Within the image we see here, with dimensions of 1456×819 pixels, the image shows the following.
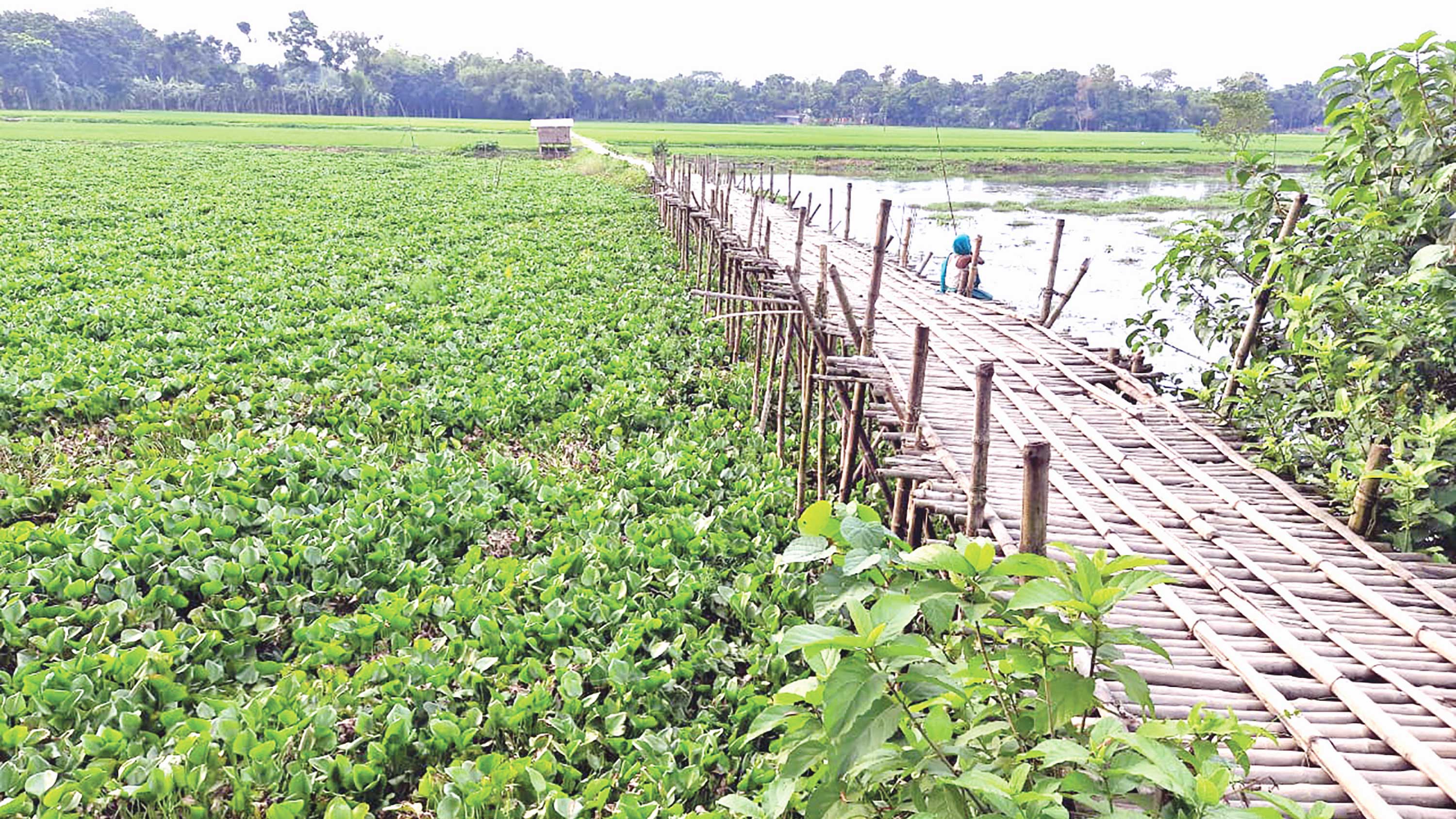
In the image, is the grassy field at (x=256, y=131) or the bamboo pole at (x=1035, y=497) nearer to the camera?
the bamboo pole at (x=1035, y=497)

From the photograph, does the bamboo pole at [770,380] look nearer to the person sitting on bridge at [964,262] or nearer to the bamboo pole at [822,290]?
the bamboo pole at [822,290]

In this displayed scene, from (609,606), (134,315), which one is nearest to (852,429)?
(609,606)

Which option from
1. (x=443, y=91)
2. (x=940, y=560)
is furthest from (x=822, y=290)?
(x=443, y=91)

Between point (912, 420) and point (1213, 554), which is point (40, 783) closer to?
point (912, 420)

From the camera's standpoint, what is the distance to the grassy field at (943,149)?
144 ft

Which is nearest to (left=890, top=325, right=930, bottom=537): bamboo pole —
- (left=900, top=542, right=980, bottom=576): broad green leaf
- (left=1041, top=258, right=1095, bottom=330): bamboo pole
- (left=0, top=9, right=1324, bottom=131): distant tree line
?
(left=900, top=542, right=980, bottom=576): broad green leaf

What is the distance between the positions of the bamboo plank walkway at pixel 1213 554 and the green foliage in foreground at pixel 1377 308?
0.95ft

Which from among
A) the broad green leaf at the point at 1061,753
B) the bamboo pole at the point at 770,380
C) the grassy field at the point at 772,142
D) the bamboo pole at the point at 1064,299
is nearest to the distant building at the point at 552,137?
the grassy field at the point at 772,142

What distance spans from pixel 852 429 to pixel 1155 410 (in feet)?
7.97

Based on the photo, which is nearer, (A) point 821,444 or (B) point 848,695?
(B) point 848,695

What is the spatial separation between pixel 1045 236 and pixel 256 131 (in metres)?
44.5

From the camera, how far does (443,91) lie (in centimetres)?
8644

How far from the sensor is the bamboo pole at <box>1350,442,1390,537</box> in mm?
4238

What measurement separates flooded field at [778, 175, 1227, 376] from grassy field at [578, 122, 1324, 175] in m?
2.96
